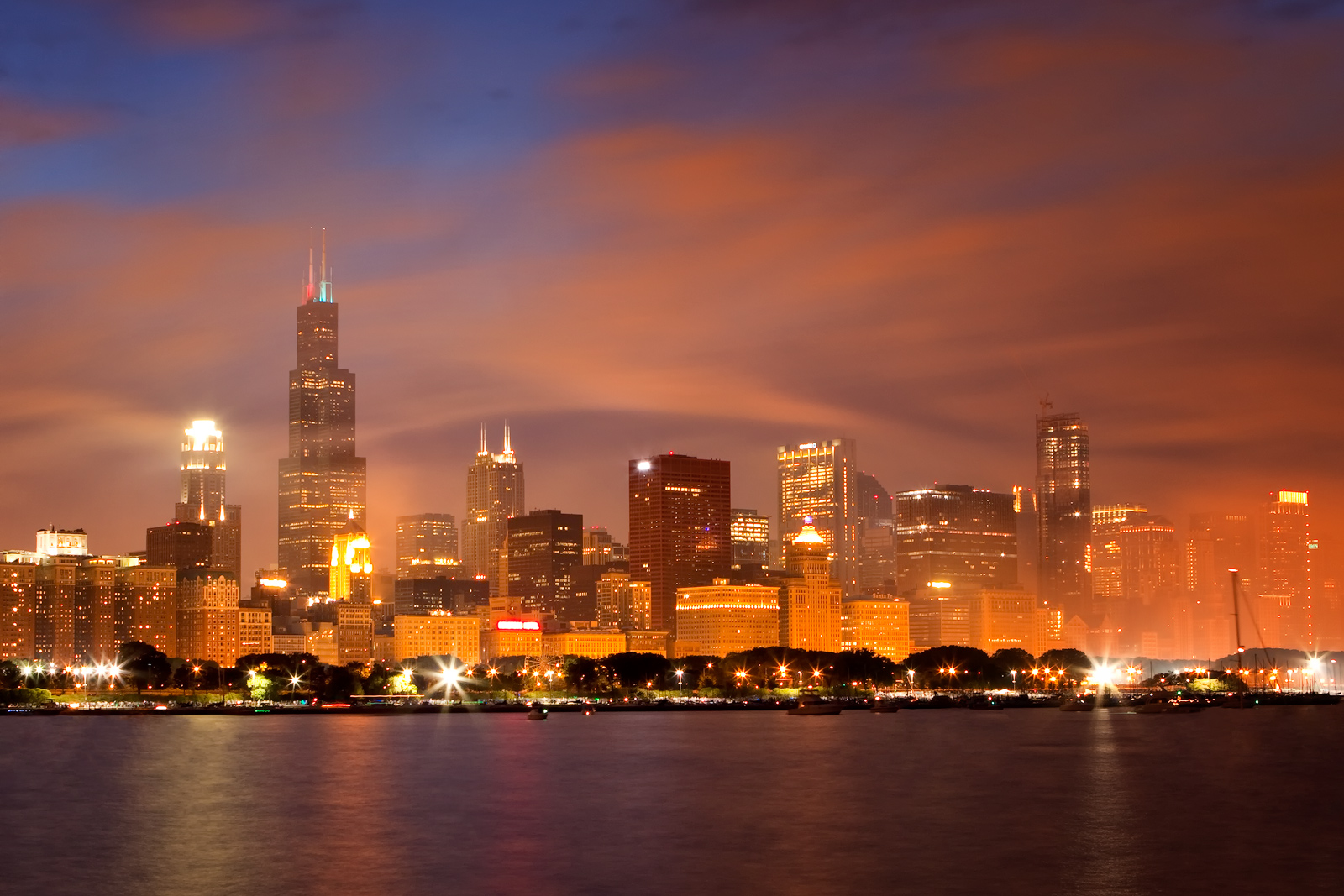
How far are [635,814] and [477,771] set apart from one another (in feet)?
104

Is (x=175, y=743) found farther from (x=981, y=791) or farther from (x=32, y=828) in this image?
(x=981, y=791)

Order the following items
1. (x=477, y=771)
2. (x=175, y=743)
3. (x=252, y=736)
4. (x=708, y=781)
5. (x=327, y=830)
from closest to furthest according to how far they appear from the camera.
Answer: (x=327, y=830) < (x=708, y=781) < (x=477, y=771) < (x=175, y=743) < (x=252, y=736)

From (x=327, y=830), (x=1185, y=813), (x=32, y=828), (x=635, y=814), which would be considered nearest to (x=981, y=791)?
(x=1185, y=813)

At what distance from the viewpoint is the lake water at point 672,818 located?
226 ft

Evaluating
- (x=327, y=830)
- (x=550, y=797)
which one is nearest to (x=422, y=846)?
(x=327, y=830)

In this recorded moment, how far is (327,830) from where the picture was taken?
8469 centimetres

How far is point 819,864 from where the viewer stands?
236 ft

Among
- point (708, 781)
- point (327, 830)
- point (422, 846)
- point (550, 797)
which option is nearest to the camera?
point (422, 846)

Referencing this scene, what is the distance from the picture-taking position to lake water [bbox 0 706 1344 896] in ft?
226

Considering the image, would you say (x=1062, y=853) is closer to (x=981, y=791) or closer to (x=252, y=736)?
(x=981, y=791)

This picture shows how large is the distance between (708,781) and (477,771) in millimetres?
18878

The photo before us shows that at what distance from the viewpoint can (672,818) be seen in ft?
292

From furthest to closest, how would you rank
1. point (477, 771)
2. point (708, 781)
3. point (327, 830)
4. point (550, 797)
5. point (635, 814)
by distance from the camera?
point (477, 771)
point (708, 781)
point (550, 797)
point (635, 814)
point (327, 830)

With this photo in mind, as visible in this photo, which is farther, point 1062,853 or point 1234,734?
point 1234,734
